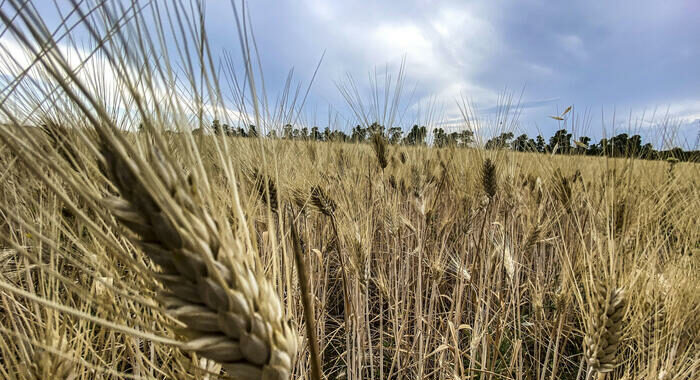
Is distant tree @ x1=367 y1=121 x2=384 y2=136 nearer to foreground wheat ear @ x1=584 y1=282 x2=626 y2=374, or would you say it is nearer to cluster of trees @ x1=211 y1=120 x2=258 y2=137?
cluster of trees @ x1=211 y1=120 x2=258 y2=137

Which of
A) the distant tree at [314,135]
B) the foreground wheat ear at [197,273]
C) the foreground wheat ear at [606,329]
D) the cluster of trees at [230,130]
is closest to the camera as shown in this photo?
the foreground wheat ear at [197,273]

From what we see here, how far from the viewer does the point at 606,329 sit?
2.64 ft

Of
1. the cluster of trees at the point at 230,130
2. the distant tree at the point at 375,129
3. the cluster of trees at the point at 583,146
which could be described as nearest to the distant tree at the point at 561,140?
the cluster of trees at the point at 583,146

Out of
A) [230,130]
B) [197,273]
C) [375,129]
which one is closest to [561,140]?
[375,129]

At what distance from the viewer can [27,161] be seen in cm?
32

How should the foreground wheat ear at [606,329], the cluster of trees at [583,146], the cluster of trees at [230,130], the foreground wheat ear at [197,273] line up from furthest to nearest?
the cluster of trees at [583,146], the foreground wheat ear at [606,329], the cluster of trees at [230,130], the foreground wheat ear at [197,273]

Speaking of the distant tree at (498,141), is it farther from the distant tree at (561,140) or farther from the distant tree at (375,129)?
the distant tree at (375,129)

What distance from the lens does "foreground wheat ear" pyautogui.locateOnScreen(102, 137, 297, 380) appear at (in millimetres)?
355

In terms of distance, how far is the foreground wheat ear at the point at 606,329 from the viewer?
78 cm

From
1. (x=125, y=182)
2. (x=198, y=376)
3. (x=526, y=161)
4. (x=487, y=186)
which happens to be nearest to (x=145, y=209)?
(x=125, y=182)

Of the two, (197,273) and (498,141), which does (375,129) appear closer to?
(498,141)

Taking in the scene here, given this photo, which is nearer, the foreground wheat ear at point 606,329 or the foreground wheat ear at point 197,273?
the foreground wheat ear at point 197,273

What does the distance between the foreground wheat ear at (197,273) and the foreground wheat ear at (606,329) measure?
33.6 inches

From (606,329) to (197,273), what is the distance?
0.99 metres
